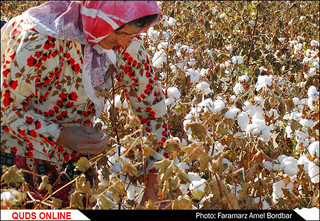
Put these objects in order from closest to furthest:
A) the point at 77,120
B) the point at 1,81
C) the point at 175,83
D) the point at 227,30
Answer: the point at 1,81 → the point at 77,120 → the point at 175,83 → the point at 227,30

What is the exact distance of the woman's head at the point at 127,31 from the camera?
1469 millimetres

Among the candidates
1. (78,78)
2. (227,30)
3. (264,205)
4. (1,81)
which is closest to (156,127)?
(78,78)

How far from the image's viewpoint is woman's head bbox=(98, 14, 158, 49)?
1469mm

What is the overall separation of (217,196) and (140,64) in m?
0.66

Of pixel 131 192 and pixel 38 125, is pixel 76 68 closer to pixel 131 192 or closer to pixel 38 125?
pixel 38 125

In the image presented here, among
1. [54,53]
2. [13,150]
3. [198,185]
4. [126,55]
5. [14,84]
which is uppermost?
[126,55]

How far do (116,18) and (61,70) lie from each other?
285 millimetres

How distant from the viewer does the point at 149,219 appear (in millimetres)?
1323

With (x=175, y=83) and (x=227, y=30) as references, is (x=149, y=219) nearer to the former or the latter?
(x=175, y=83)

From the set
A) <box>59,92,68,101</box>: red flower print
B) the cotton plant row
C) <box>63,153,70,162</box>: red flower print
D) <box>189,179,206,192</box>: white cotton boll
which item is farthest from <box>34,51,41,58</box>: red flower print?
<box>189,179,206,192</box>: white cotton boll

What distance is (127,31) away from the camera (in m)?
1.48

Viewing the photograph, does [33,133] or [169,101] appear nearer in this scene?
[33,133]

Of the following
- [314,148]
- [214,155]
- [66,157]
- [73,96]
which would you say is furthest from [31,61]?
[314,148]

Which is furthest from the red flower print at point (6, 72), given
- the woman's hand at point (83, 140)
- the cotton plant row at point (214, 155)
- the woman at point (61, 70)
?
the cotton plant row at point (214, 155)
